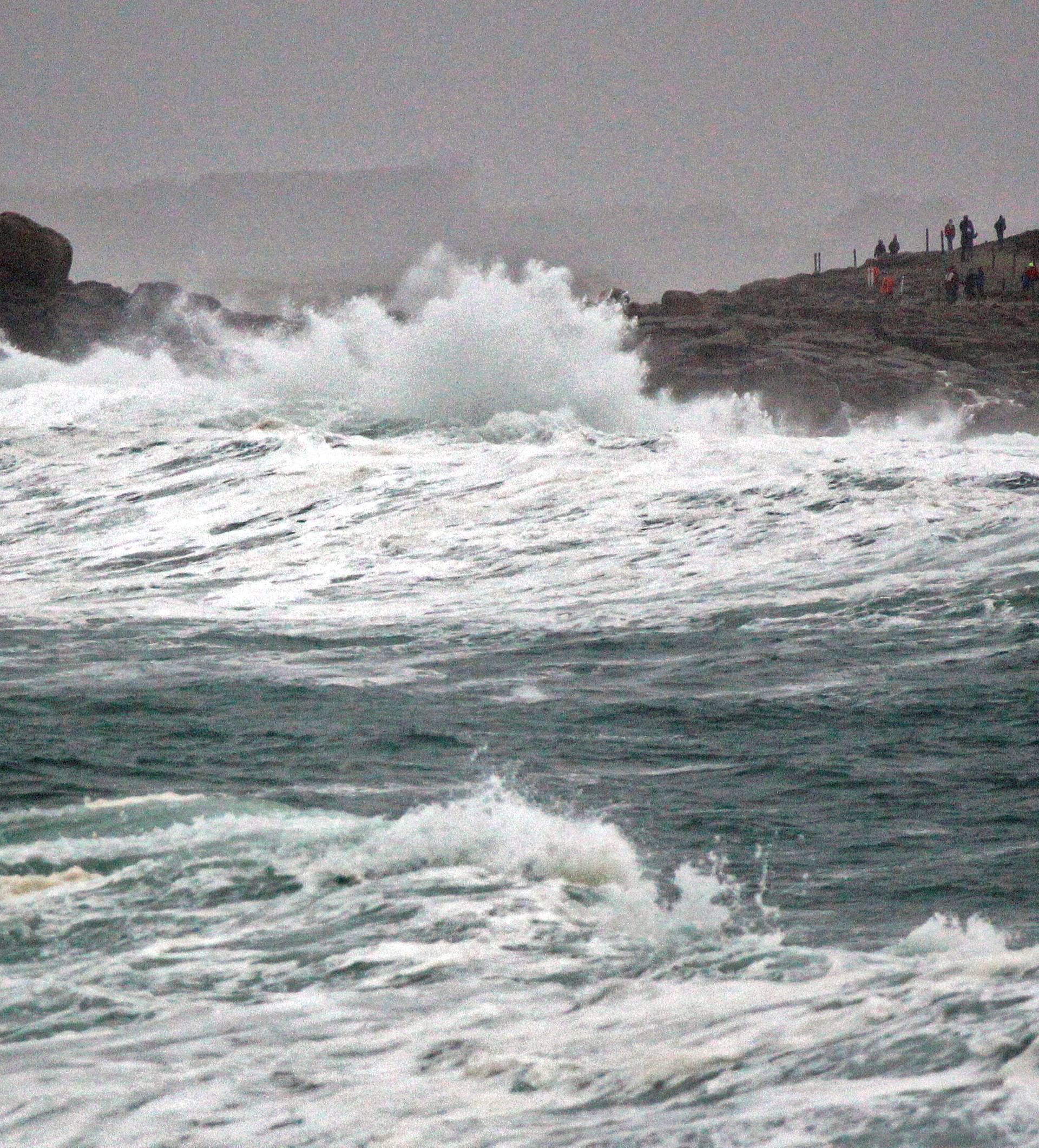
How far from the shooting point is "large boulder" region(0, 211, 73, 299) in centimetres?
5247

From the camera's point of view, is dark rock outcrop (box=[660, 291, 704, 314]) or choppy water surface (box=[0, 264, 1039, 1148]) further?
dark rock outcrop (box=[660, 291, 704, 314])

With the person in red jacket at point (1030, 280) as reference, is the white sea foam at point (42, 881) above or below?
below

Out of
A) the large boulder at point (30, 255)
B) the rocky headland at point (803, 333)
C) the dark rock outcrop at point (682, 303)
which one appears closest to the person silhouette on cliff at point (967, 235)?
the rocky headland at point (803, 333)

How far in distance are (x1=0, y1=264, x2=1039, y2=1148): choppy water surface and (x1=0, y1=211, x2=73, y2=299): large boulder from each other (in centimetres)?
3592

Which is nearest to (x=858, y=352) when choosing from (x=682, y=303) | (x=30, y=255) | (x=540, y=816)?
(x=682, y=303)

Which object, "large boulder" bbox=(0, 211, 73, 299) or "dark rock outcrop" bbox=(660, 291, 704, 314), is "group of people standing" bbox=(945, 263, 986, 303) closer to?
"dark rock outcrop" bbox=(660, 291, 704, 314)

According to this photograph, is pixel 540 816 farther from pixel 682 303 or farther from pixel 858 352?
pixel 682 303

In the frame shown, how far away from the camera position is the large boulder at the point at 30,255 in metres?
52.5

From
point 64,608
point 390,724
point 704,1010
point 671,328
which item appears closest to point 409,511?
point 64,608

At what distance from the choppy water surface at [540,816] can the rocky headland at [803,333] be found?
17582 millimetres

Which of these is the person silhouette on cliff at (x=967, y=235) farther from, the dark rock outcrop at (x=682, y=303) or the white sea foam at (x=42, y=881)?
the white sea foam at (x=42, y=881)

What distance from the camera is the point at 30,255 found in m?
52.8

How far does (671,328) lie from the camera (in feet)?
135

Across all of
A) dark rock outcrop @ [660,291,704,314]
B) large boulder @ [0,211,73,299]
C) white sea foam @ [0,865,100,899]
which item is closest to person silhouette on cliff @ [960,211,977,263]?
dark rock outcrop @ [660,291,704,314]
